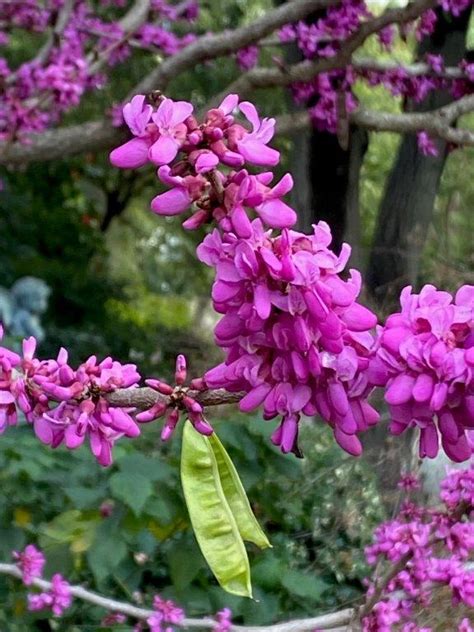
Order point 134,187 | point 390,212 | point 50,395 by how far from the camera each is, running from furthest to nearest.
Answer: point 134,187
point 390,212
point 50,395

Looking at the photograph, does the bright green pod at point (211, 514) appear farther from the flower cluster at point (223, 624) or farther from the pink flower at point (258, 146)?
the flower cluster at point (223, 624)

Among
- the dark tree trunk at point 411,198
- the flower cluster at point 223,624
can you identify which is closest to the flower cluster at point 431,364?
the flower cluster at point 223,624

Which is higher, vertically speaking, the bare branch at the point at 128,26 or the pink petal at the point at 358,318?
the pink petal at the point at 358,318

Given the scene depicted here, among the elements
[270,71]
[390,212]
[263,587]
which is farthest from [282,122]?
[263,587]

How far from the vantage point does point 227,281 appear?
2.47 feet

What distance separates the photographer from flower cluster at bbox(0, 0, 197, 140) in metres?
4.10

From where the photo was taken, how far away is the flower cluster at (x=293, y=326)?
0.74 m

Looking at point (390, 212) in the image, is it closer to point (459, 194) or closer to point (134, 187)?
point (459, 194)

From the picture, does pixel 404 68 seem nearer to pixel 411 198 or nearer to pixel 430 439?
pixel 411 198

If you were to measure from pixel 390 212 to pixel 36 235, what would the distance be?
4288 millimetres

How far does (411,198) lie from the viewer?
5.76 meters

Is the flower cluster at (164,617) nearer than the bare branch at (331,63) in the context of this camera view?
Yes

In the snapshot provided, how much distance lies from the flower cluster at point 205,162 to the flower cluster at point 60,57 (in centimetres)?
344

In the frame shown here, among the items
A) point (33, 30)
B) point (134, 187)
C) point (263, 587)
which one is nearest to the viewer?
point (263, 587)
